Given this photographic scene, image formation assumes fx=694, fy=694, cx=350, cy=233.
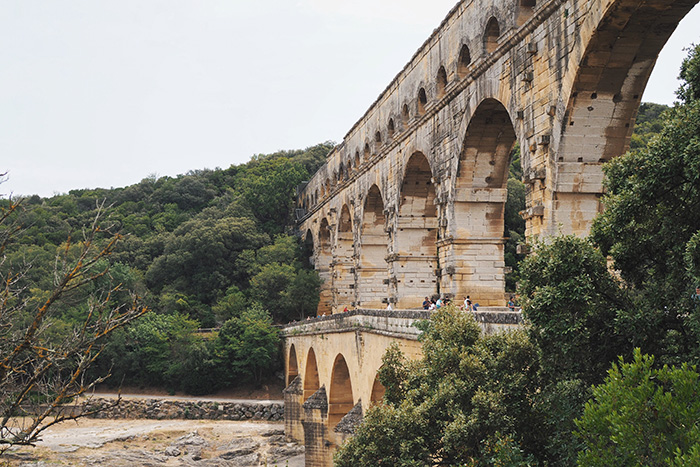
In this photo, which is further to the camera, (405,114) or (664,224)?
(405,114)

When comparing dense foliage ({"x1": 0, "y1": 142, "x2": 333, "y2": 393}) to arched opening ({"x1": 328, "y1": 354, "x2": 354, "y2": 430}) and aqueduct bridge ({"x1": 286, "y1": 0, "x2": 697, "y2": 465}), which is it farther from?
arched opening ({"x1": 328, "y1": 354, "x2": 354, "y2": 430})

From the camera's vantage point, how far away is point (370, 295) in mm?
30609

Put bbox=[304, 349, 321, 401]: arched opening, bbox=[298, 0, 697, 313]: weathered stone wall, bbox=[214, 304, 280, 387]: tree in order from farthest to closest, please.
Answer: bbox=[214, 304, 280, 387]: tree < bbox=[304, 349, 321, 401]: arched opening < bbox=[298, 0, 697, 313]: weathered stone wall

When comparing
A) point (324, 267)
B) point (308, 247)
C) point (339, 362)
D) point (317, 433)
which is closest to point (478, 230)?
point (339, 362)

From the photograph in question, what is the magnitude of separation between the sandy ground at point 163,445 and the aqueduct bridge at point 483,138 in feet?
13.6

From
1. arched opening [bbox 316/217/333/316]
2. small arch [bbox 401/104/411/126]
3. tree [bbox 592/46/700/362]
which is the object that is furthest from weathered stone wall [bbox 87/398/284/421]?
tree [bbox 592/46/700/362]

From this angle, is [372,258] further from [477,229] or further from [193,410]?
[193,410]

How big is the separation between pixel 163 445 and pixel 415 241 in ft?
53.1

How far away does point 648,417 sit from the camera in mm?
6172

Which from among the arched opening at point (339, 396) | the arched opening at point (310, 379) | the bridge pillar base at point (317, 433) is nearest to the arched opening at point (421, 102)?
the arched opening at point (339, 396)

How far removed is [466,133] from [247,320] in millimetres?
25560

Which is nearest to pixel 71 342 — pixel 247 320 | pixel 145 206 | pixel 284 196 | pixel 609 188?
pixel 609 188

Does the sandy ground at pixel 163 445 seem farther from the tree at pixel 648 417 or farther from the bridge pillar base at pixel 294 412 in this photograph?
the tree at pixel 648 417

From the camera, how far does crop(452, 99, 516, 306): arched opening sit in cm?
1916
